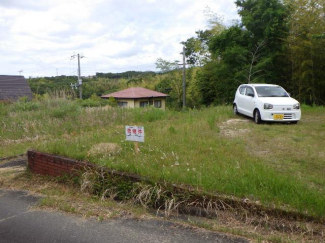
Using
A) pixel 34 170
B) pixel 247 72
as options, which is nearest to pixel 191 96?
pixel 247 72

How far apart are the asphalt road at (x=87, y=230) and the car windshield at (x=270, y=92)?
24.1ft

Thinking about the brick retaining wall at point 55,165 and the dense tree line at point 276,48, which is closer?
the brick retaining wall at point 55,165

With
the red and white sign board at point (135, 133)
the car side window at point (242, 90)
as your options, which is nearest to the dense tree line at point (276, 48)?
the car side window at point (242, 90)

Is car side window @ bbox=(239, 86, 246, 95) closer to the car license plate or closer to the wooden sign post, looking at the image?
the car license plate

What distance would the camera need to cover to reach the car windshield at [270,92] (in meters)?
9.91

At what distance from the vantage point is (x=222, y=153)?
558cm

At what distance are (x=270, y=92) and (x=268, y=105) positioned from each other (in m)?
1.15

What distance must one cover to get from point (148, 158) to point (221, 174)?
1437mm

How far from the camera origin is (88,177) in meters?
4.89

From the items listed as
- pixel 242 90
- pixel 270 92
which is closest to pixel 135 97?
pixel 242 90

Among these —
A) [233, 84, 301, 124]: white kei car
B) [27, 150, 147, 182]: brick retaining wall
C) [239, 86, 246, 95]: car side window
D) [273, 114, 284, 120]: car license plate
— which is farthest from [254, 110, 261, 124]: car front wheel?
[27, 150, 147, 182]: brick retaining wall

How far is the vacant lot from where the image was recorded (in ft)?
12.9

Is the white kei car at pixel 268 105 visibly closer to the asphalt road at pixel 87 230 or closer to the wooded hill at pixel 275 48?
the wooded hill at pixel 275 48

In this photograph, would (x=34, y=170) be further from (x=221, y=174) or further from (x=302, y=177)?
(x=302, y=177)
